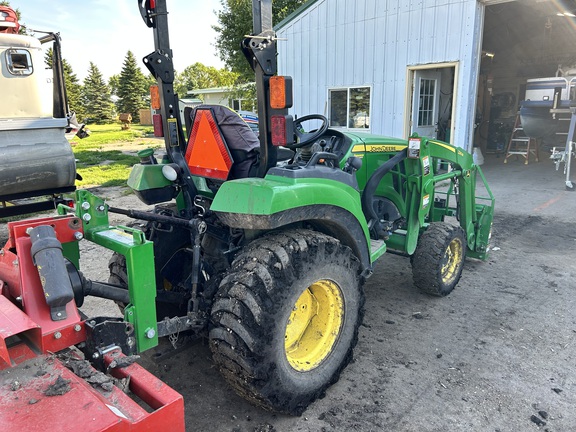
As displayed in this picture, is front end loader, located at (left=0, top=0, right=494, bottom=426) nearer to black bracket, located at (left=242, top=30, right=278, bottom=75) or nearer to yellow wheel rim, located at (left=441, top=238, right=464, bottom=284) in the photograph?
black bracket, located at (left=242, top=30, right=278, bottom=75)

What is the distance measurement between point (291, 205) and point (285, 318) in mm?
A: 600

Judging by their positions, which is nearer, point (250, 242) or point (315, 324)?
point (250, 242)

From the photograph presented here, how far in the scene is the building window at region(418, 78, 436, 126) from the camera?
34.9 ft

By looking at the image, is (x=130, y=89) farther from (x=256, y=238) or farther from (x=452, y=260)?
(x=256, y=238)

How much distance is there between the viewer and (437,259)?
4.02 meters

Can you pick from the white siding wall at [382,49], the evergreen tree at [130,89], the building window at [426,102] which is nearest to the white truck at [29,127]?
the white siding wall at [382,49]

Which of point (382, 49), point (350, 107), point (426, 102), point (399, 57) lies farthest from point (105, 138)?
point (426, 102)

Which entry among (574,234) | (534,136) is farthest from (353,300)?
(534,136)

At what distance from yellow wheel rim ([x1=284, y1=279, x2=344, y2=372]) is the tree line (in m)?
15.0

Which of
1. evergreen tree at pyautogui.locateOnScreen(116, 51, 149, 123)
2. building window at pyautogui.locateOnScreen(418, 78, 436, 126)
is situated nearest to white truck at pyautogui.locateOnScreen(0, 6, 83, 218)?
building window at pyautogui.locateOnScreen(418, 78, 436, 126)

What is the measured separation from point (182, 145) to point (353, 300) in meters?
1.60

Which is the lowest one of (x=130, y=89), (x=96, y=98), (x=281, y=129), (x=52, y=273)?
(x=52, y=273)

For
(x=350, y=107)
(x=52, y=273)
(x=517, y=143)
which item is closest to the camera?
(x=52, y=273)

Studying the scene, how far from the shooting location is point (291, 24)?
1205cm
